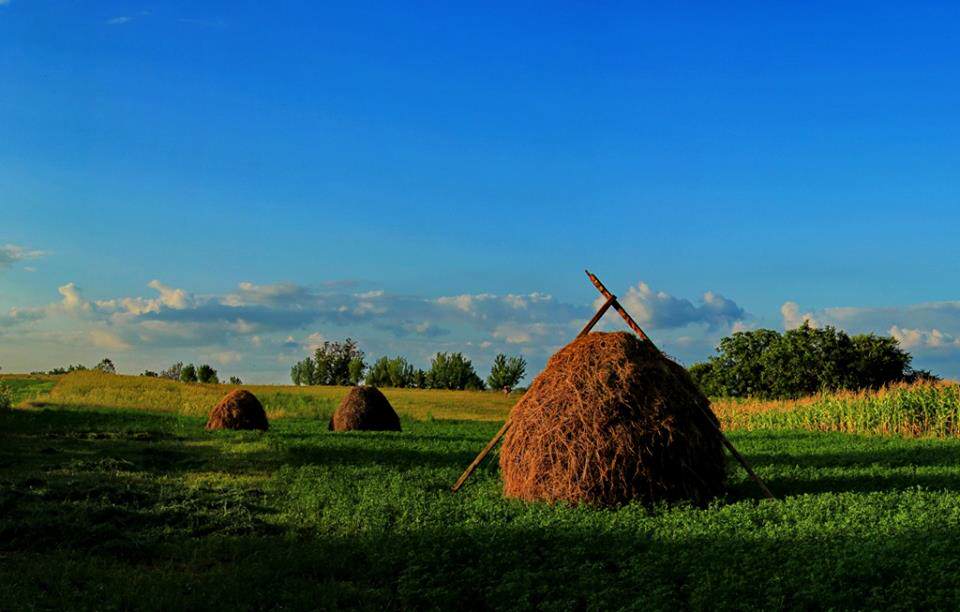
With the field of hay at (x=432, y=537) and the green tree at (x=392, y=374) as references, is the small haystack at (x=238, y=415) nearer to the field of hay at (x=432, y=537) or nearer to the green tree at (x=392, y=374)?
the field of hay at (x=432, y=537)

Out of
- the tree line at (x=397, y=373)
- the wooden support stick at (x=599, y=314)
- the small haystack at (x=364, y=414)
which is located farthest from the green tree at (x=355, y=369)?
the wooden support stick at (x=599, y=314)

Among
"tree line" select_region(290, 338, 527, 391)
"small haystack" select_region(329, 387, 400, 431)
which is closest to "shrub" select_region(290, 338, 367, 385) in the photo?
"tree line" select_region(290, 338, 527, 391)

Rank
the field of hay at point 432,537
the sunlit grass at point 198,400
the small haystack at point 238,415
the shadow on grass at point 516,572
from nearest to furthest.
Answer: the shadow on grass at point 516,572 < the field of hay at point 432,537 < the small haystack at point 238,415 < the sunlit grass at point 198,400

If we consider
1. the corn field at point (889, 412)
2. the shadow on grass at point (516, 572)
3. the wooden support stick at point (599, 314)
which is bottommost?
the shadow on grass at point (516, 572)

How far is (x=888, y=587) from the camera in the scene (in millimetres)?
10141

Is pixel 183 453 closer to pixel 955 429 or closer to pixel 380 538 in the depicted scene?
pixel 380 538

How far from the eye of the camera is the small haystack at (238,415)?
3328 centimetres

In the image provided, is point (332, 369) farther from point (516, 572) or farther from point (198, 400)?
point (516, 572)

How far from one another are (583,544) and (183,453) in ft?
55.9

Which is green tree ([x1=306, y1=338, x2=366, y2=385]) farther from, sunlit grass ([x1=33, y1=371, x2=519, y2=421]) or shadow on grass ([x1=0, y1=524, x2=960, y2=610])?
shadow on grass ([x1=0, y1=524, x2=960, y2=610])

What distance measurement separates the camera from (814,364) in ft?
211

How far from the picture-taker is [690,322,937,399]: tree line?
207ft

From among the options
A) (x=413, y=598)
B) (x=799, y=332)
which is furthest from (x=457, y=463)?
(x=799, y=332)

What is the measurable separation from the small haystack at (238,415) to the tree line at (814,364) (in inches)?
1558
